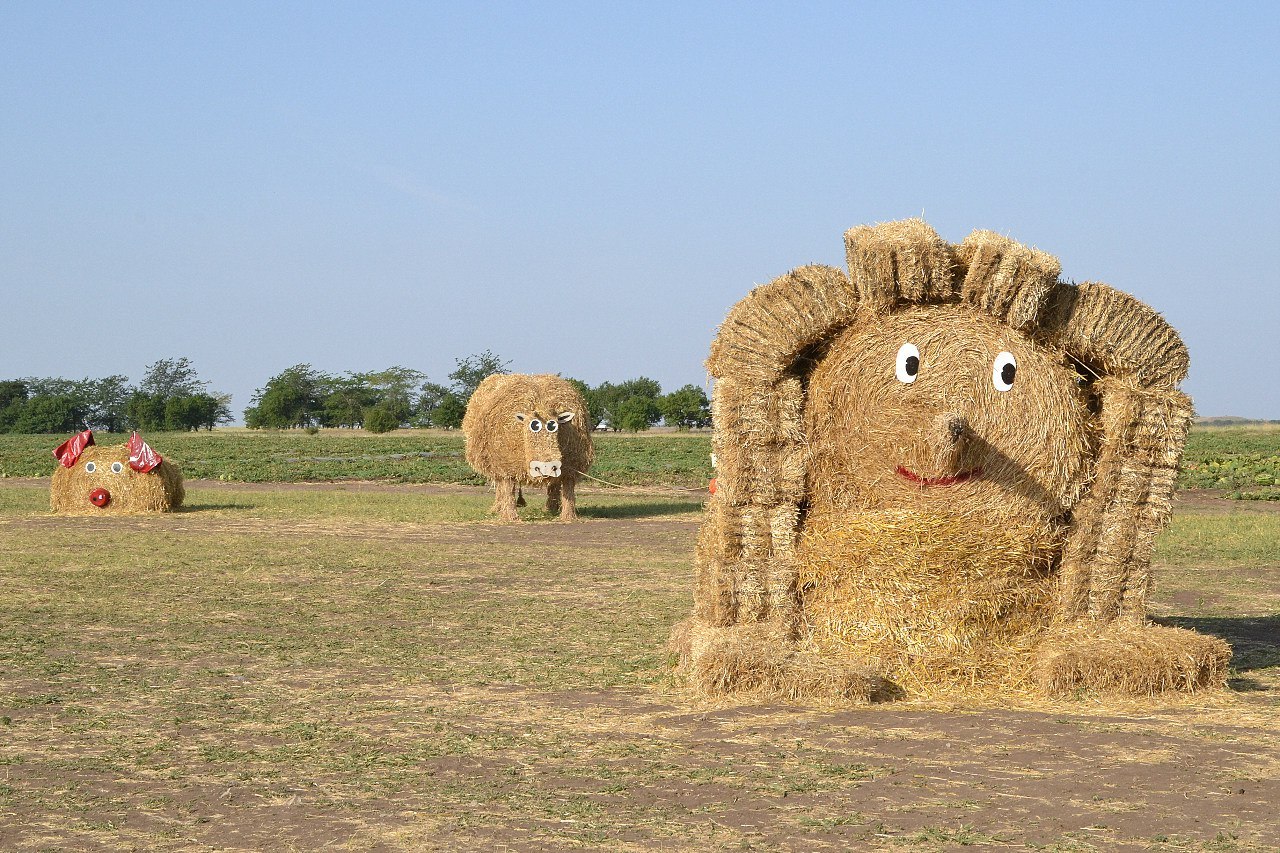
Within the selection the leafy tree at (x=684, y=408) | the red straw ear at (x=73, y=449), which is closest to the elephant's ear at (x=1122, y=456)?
the red straw ear at (x=73, y=449)

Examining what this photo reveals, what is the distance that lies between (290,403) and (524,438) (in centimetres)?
10504

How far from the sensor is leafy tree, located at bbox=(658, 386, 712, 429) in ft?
321

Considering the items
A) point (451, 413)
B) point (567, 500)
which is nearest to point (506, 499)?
point (567, 500)

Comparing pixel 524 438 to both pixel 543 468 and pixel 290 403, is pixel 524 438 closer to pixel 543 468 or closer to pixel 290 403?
pixel 543 468

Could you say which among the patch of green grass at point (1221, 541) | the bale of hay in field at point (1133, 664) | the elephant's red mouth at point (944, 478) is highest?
the elephant's red mouth at point (944, 478)

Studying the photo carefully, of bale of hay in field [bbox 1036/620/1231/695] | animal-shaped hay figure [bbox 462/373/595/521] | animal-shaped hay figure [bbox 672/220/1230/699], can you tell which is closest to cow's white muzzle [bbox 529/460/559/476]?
animal-shaped hay figure [bbox 462/373/595/521]

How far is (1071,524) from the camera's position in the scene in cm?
921

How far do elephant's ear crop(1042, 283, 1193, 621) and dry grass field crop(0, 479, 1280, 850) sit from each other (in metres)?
0.89

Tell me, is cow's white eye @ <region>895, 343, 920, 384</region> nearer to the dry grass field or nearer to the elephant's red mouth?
the elephant's red mouth

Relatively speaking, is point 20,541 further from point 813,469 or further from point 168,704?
point 813,469

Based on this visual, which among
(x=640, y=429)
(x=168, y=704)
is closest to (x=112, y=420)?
(x=640, y=429)

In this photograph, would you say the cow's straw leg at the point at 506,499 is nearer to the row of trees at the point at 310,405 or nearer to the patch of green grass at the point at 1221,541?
the patch of green grass at the point at 1221,541

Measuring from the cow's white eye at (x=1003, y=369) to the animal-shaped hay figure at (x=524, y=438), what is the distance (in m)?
14.7

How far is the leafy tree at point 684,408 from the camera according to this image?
97.9 m
